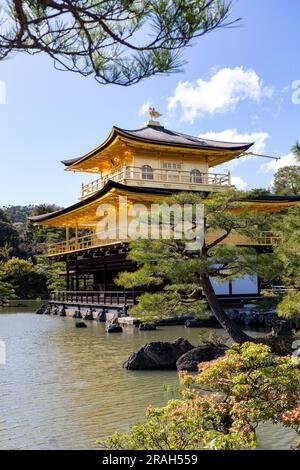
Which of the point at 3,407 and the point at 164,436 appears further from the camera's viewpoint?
the point at 3,407

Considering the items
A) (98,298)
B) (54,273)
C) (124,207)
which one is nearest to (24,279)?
(54,273)

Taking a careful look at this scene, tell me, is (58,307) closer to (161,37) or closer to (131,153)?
(131,153)

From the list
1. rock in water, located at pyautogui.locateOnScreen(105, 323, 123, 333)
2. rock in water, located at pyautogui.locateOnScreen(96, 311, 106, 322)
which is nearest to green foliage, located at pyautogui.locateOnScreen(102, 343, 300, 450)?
rock in water, located at pyautogui.locateOnScreen(105, 323, 123, 333)

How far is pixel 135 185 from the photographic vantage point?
1977 centimetres

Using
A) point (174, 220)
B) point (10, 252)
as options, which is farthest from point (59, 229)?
point (174, 220)

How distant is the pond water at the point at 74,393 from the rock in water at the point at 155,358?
23 cm

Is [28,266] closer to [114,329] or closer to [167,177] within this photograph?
[167,177]

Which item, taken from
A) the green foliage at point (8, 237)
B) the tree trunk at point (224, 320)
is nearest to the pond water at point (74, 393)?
the tree trunk at point (224, 320)

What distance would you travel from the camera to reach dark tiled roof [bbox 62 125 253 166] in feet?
65.2

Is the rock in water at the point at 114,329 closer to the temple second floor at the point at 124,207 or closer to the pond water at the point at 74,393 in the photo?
the pond water at the point at 74,393

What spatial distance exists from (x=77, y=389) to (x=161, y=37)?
5.17 metres

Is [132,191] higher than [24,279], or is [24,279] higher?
[132,191]

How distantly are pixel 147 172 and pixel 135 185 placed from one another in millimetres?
1305
